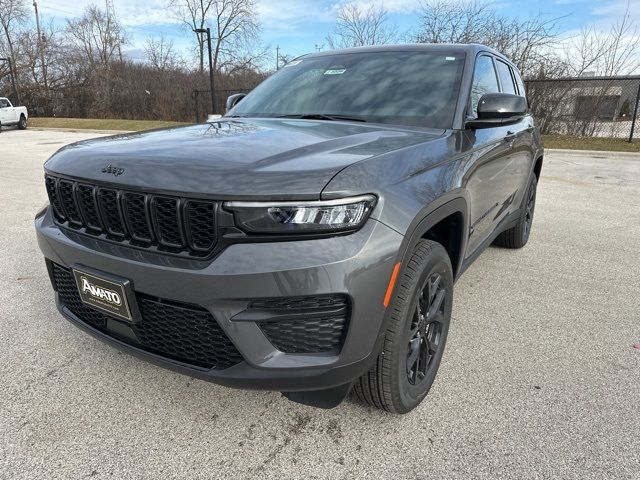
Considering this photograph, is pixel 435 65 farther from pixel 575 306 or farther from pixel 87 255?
pixel 87 255

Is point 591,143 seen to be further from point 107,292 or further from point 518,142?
point 107,292

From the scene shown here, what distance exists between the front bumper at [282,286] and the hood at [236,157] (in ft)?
0.70

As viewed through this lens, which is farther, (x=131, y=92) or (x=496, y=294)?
(x=131, y=92)

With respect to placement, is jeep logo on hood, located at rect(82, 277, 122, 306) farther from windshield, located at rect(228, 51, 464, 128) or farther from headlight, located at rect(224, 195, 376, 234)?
windshield, located at rect(228, 51, 464, 128)

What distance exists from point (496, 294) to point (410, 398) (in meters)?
1.79

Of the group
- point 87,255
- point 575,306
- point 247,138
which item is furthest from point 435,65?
point 87,255

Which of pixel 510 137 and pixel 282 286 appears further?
pixel 510 137

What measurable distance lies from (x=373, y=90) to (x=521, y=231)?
8.18 ft

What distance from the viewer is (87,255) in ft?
6.31

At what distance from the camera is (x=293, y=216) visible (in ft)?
5.32

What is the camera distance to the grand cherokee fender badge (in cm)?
185

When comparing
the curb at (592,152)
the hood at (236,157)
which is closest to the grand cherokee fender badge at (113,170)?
the hood at (236,157)

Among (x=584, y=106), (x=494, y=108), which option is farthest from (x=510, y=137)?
(x=584, y=106)

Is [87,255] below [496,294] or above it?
Result: above
